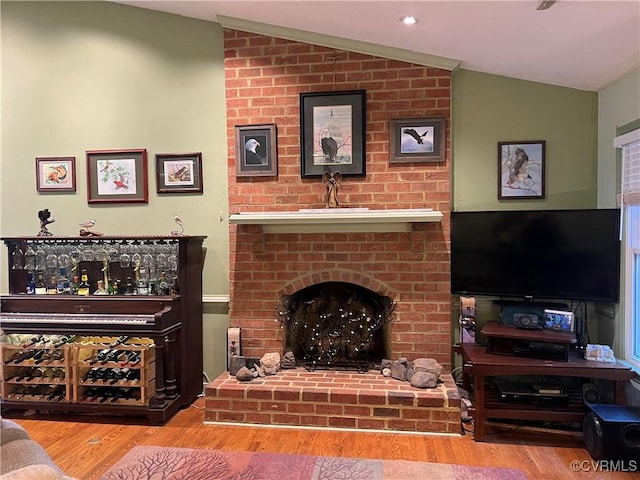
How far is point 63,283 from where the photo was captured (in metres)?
3.38

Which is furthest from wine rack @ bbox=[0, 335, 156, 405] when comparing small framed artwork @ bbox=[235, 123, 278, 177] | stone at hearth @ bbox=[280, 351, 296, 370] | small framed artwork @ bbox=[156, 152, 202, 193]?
small framed artwork @ bbox=[235, 123, 278, 177]

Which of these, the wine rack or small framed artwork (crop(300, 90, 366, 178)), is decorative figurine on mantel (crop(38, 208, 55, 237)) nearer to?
the wine rack

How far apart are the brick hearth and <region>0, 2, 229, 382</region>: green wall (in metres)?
0.63

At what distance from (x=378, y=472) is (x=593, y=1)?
2.71m

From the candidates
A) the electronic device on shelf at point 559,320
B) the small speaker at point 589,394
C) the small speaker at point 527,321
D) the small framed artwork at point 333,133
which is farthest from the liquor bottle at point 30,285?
the small speaker at point 589,394

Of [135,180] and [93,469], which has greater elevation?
[135,180]

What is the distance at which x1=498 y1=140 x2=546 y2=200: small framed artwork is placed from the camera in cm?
322

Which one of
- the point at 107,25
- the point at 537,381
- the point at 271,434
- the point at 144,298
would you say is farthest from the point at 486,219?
the point at 107,25

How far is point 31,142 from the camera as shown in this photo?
3.66m

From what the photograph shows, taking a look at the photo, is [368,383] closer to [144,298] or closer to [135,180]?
[144,298]

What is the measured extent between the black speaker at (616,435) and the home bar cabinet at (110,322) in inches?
108

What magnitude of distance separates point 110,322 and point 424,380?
224 centimetres

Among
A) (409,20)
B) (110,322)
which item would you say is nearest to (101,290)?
(110,322)

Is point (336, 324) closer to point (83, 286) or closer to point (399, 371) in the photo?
point (399, 371)
